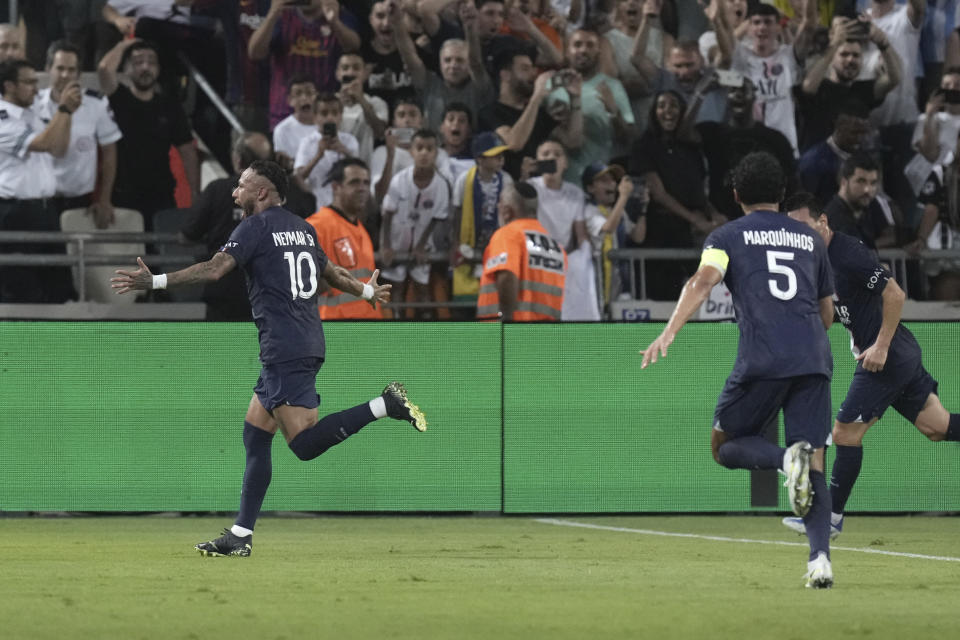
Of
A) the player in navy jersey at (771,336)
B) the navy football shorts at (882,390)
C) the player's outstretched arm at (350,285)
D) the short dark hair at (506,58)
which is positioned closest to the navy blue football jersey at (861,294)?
the navy football shorts at (882,390)

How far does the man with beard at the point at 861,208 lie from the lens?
13211 millimetres

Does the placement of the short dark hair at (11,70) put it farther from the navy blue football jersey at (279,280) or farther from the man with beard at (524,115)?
the navy blue football jersey at (279,280)

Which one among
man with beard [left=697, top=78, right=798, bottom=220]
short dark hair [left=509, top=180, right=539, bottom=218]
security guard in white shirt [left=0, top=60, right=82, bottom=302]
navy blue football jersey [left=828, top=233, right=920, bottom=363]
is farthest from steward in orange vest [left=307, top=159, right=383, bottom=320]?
navy blue football jersey [left=828, top=233, right=920, bottom=363]

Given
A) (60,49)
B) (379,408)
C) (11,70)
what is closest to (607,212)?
(60,49)

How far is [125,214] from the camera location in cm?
1464

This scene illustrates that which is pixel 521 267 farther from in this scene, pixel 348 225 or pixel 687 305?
pixel 687 305

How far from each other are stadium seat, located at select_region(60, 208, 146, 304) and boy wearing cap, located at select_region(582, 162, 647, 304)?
13.7ft

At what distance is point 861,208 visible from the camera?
14.1 meters

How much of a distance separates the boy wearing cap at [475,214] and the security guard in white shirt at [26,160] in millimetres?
3547

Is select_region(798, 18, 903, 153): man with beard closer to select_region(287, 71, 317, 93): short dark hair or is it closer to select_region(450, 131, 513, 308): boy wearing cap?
select_region(450, 131, 513, 308): boy wearing cap

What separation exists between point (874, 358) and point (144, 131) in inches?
293

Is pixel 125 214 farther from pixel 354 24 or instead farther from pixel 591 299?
pixel 591 299

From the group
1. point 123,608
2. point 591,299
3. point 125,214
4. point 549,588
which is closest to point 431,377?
point 591,299

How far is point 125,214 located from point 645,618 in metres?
9.33
